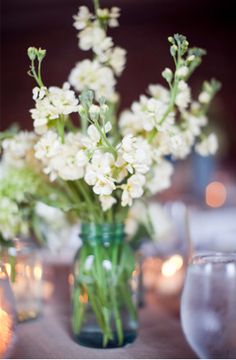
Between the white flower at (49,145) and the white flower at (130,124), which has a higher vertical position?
the white flower at (130,124)

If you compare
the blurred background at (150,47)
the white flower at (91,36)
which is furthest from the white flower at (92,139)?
the blurred background at (150,47)

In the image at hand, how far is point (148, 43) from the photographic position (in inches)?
189

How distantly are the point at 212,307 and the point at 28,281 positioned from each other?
0.42 metres

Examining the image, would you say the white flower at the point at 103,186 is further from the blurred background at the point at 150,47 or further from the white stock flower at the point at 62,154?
the blurred background at the point at 150,47

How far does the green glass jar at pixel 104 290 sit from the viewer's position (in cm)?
76

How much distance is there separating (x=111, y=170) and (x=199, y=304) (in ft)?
0.65

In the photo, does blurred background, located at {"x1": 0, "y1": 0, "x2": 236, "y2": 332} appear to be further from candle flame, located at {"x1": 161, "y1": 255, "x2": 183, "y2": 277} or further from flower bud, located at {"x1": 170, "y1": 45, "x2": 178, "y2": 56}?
flower bud, located at {"x1": 170, "y1": 45, "x2": 178, "y2": 56}

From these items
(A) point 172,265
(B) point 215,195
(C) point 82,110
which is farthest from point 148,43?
(C) point 82,110

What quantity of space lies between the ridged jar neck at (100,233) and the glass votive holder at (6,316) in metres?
0.14

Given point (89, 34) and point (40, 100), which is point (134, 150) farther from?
point (89, 34)

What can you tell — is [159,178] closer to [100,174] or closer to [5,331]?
[100,174]

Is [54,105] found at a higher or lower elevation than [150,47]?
lower

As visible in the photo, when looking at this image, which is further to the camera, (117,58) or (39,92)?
(117,58)

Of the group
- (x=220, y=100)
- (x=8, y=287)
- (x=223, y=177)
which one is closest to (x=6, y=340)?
(x=8, y=287)
